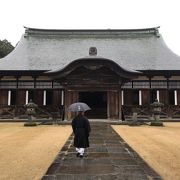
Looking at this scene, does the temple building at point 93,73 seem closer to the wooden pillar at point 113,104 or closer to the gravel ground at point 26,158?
the wooden pillar at point 113,104

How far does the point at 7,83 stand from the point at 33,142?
48.1 ft

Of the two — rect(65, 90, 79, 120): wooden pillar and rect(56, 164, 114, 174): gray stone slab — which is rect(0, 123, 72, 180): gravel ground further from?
rect(65, 90, 79, 120): wooden pillar

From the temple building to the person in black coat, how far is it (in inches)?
507

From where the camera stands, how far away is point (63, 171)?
636 centimetres

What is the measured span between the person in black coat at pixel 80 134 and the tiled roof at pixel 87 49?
15705mm

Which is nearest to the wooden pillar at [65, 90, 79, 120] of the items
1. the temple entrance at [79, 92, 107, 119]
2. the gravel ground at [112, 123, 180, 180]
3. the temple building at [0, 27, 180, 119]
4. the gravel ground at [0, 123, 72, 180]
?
the temple building at [0, 27, 180, 119]

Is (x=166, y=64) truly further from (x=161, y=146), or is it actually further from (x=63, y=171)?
(x=63, y=171)

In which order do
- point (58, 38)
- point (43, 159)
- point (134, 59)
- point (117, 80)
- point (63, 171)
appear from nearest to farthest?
point (63, 171), point (43, 159), point (117, 80), point (134, 59), point (58, 38)

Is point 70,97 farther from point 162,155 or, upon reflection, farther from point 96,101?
point 162,155

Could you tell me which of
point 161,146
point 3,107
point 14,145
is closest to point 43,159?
point 14,145

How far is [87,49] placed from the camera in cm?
2827

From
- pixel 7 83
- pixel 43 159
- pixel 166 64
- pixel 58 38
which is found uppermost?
pixel 58 38

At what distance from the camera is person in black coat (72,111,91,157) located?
7.89m

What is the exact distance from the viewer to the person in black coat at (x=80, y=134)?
7893 millimetres
